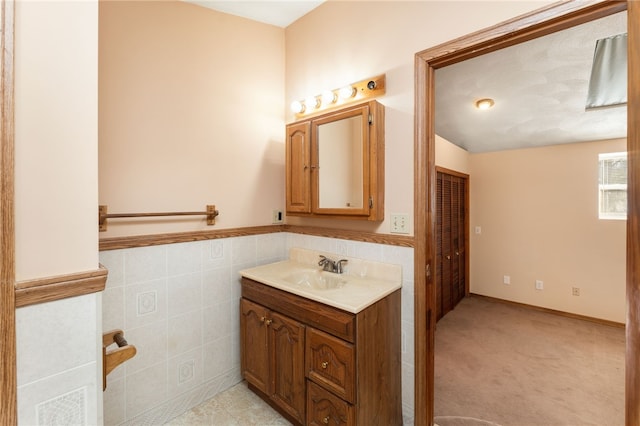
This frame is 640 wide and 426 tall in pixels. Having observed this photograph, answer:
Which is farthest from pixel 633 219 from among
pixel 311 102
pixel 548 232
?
pixel 548 232

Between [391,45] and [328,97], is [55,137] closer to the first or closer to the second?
[328,97]

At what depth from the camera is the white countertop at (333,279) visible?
4.62 ft

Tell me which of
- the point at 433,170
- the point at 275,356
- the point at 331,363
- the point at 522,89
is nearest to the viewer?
the point at 331,363

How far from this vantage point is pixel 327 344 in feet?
4.55

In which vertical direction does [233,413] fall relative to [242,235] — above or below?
below

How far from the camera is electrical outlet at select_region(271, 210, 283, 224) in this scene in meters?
2.27

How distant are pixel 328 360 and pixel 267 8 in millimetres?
2324

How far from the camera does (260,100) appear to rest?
2139 millimetres

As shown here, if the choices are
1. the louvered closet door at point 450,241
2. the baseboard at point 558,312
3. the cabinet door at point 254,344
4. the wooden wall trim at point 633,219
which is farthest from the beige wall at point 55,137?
the baseboard at point 558,312

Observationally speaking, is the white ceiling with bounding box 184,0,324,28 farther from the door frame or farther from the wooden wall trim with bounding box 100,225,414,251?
the wooden wall trim with bounding box 100,225,414,251

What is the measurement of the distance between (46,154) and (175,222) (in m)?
1.08

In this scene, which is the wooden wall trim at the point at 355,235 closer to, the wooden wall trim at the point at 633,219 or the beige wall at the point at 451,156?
the wooden wall trim at the point at 633,219

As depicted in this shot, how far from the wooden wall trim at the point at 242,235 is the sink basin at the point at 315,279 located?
27 centimetres

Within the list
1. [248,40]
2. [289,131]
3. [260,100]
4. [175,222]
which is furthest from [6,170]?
[248,40]
